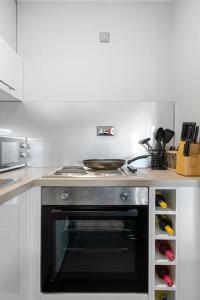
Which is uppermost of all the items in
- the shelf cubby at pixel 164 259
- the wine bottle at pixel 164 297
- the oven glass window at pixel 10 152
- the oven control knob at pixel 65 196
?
the oven glass window at pixel 10 152

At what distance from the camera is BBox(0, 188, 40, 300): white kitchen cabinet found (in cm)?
111

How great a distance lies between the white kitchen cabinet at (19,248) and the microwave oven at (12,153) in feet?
1.22

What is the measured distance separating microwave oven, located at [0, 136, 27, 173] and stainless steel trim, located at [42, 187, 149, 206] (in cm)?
40

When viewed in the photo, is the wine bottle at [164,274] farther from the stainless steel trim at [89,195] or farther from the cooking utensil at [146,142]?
the cooking utensil at [146,142]

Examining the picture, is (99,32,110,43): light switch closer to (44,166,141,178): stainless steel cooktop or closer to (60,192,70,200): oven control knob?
(44,166,141,178): stainless steel cooktop

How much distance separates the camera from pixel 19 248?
1289mm

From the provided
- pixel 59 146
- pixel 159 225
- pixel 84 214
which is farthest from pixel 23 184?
pixel 59 146

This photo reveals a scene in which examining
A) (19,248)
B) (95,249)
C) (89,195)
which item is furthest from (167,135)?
(19,248)

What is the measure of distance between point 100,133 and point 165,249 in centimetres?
102

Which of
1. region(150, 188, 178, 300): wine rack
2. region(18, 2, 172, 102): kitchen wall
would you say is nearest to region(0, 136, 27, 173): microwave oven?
region(18, 2, 172, 102): kitchen wall

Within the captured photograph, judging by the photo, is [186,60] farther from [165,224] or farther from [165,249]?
[165,249]

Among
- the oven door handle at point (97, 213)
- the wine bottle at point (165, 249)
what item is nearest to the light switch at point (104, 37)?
the oven door handle at point (97, 213)

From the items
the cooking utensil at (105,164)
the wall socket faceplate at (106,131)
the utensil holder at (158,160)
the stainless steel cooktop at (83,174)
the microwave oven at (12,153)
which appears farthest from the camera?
the wall socket faceplate at (106,131)

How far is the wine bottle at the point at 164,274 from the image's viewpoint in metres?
1.41
